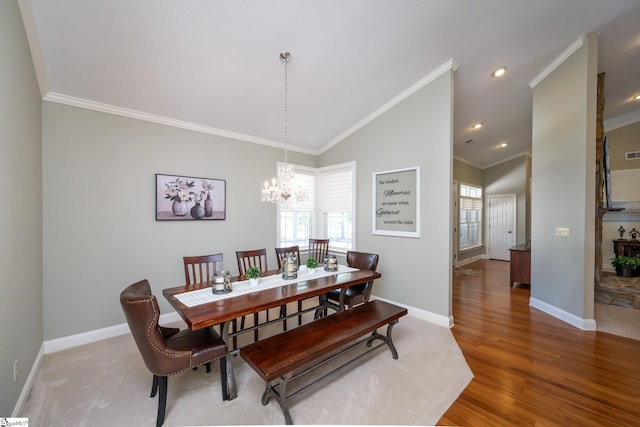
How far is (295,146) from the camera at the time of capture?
4719 millimetres

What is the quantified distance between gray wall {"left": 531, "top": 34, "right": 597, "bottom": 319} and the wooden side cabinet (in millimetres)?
1020

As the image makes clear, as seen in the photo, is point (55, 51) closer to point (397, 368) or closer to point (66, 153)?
point (66, 153)

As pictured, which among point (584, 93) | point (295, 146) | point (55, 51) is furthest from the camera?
point (295, 146)

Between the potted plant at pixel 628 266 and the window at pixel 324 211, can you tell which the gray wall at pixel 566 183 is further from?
the potted plant at pixel 628 266

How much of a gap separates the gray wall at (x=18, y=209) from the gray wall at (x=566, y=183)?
5.59 metres

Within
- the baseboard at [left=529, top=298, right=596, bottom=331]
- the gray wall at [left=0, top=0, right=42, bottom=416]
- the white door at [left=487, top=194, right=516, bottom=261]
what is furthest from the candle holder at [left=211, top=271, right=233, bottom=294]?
the white door at [left=487, top=194, right=516, bottom=261]

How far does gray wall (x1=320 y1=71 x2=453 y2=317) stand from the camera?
3.29m

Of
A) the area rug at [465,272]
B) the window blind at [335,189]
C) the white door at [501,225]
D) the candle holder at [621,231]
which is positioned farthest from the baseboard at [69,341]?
the candle holder at [621,231]

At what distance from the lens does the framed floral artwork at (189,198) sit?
10.9 ft

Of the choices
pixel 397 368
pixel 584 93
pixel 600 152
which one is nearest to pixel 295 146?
pixel 397 368

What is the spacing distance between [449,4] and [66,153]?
4241 mm

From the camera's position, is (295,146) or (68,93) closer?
(68,93)

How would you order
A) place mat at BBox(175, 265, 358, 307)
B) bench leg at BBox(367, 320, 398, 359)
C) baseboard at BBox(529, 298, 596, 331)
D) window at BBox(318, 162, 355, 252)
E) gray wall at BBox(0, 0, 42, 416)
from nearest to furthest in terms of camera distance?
gray wall at BBox(0, 0, 42, 416) → place mat at BBox(175, 265, 358, 307) → bench leg at BBox(367, 320, 398, 359) → baseboard at BBox(529, 298, 596, 331) → window at BBox(318, 162, 355, 252)

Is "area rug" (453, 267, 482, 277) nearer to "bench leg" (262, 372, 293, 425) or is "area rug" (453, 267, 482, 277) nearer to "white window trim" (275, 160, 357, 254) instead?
"white window trim" (275, 160, 357, 254)
